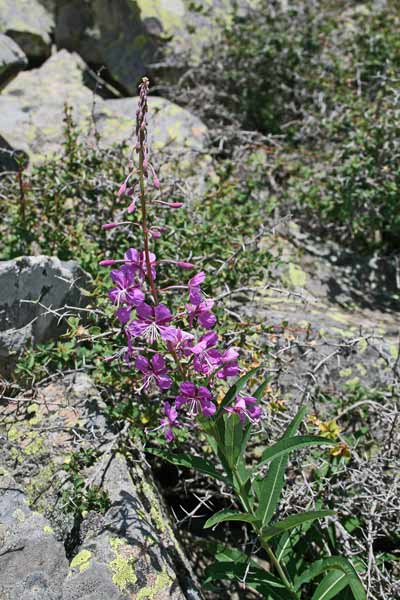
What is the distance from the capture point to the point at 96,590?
210 cm

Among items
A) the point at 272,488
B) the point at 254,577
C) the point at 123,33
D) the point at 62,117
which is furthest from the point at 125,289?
the point at 123,33

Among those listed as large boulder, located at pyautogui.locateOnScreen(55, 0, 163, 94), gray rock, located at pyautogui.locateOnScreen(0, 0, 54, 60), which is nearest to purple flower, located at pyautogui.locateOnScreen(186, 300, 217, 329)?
large boulder, located at pyautogui.locateOnScreen(55, 0, 163, 94)

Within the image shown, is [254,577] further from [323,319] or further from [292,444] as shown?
[323,319]

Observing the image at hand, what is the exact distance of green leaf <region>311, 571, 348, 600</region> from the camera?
7.18 ft

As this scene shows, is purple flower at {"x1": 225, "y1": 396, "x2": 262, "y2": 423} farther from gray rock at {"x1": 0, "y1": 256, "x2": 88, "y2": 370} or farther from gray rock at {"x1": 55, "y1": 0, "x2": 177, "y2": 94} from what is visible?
gray rock at {"x1": 55, "y1": 0, "x2": 177, "y2": 94}

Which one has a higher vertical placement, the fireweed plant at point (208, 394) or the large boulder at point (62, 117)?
the large boulder at point (62, 117)

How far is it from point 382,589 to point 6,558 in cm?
160

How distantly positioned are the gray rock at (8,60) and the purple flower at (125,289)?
3.27 metres

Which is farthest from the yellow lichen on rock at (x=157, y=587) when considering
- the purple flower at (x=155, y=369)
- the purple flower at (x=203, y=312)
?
the purple flower at (x=203, y=312)

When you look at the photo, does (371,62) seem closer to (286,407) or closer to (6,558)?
(286,407)

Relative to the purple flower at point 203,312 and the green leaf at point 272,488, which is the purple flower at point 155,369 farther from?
the green leaf at point 272,488

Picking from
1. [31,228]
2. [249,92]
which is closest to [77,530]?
[31,228]

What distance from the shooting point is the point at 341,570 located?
2199 mm

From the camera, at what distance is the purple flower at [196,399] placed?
1.92 meters
